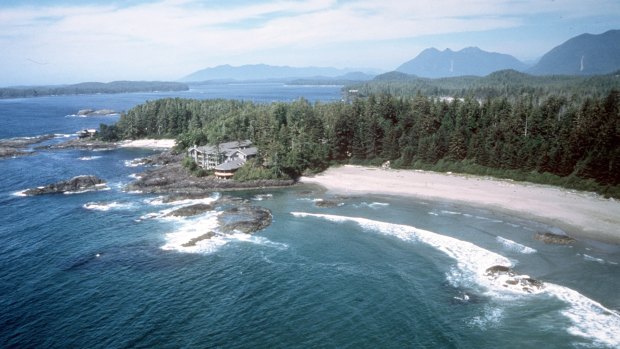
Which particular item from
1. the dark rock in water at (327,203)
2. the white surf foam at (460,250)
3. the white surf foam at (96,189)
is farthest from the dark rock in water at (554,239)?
the white surf foam at (96,189)

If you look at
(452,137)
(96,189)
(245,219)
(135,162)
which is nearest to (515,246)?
(245,219)

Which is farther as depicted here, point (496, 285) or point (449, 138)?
point (449, 138)

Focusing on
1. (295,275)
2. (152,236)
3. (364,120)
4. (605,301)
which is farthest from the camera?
(364,120)

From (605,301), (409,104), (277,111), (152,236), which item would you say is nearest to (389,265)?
(605,301)

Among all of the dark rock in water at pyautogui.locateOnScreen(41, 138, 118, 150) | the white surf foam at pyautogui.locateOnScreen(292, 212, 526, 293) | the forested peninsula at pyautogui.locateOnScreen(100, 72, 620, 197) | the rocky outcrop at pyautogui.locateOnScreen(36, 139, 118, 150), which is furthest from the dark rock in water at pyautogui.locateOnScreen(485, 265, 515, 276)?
the rocky outcrop at pyautogui.locateOnScreen(36, 139, 118, 150)

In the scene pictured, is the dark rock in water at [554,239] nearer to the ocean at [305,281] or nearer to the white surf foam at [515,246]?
the ocean at [305,281]

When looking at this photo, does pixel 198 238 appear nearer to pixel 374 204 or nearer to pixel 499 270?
pixel 374 204

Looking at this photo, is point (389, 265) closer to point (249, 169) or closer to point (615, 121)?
point (249, 169)
